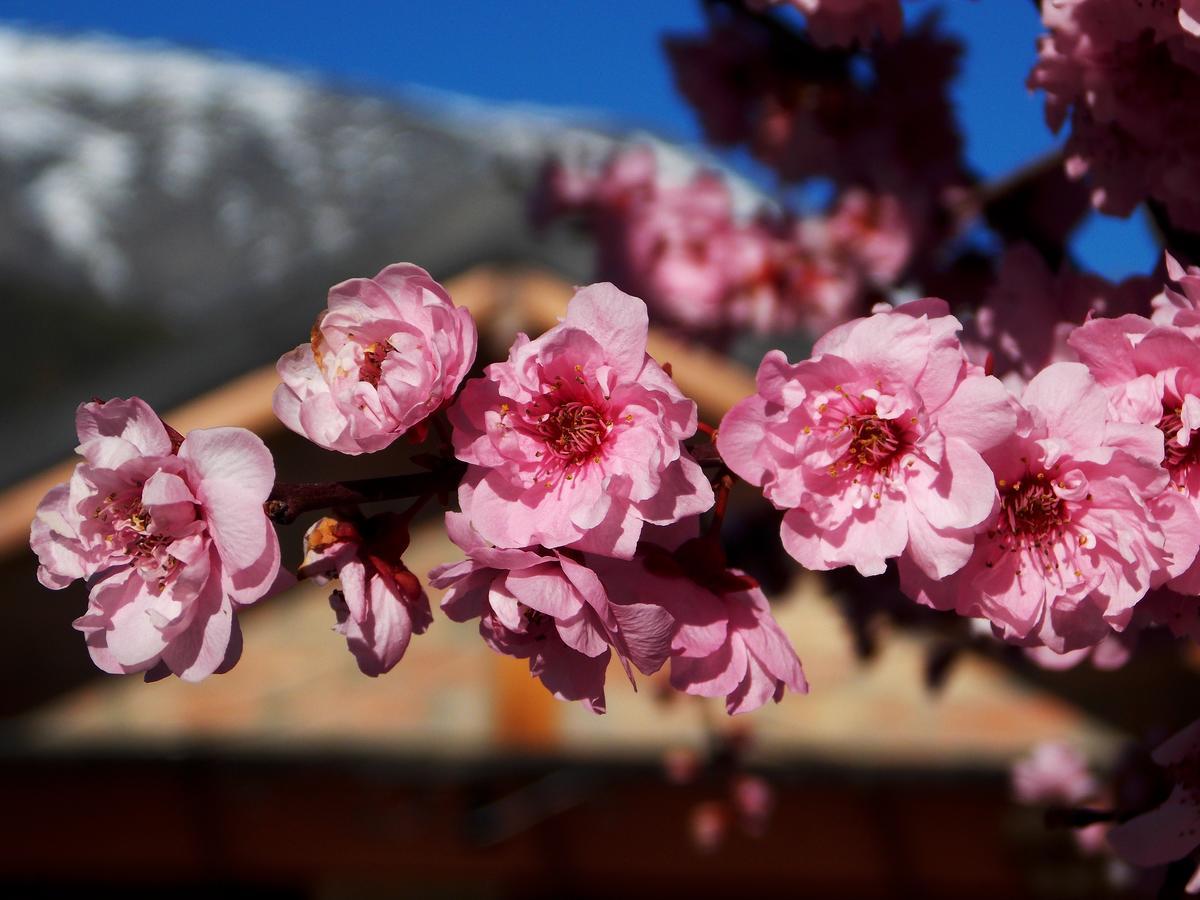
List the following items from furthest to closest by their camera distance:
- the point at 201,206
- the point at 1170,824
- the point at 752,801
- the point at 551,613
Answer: the point at 201,206 → the point at 752,801 → the point at 1170,824 → the point at 551,613

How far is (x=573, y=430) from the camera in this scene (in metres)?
0.70

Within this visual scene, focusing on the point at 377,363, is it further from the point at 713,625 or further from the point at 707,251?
the point at 707,251

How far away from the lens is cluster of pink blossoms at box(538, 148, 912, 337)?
2145 mm

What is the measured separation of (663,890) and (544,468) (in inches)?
101

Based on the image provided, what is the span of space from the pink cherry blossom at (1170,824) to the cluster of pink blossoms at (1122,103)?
430 mm

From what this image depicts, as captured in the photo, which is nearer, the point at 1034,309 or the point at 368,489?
the point at 368,489

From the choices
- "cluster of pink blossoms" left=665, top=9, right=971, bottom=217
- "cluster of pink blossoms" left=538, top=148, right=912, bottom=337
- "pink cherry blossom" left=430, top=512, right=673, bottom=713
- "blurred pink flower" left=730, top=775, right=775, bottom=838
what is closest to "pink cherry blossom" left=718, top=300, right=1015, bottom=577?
"pink cherry blossom" left=430, top=512, right=673, bottom=713

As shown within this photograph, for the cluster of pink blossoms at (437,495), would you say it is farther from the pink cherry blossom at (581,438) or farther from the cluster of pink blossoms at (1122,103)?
the cluster of pink blossoms at (1122,103)

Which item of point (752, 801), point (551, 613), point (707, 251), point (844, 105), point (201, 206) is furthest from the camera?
point (201, 206)

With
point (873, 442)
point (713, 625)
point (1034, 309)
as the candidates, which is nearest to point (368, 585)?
point (713, 625)

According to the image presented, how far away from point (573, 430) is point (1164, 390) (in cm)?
35

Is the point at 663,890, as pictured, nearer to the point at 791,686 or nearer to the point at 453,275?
the point at 453,275

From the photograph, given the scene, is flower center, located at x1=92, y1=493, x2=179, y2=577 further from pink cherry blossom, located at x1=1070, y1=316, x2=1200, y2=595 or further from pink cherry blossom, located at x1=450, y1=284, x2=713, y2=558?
pink cherry blossom, located at x1=1070, y1=316, x2=1200, y2=595

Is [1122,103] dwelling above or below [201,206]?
below
